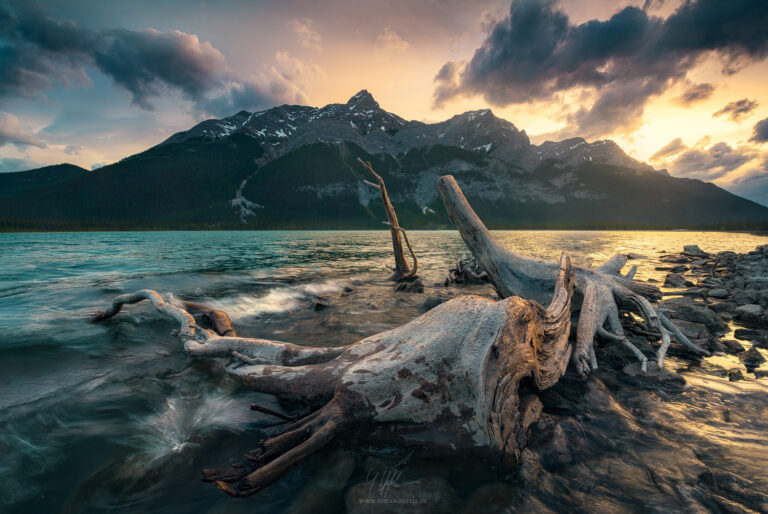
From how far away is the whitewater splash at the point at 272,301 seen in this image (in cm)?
1025

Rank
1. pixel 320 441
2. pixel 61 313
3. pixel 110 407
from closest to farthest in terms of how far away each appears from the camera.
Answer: pixel 320 441, pixel 110 407, pixel 61 313

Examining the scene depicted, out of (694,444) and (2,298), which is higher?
(694,444)

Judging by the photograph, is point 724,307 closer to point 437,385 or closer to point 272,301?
point 437,385

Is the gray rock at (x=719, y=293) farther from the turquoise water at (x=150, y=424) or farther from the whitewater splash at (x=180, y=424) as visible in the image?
the whitewater splash at (x=180, y=424)

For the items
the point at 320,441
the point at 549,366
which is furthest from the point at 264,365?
the point at 549,366

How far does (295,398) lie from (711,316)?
10.1 metres

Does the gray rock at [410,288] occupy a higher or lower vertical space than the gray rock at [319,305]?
higher

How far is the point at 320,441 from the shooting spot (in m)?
2.72

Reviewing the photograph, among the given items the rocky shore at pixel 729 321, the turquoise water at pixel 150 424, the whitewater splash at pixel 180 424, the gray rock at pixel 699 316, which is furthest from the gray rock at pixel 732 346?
the whitewater splash at pixel 180 424

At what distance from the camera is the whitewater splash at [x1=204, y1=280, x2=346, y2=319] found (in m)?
10.2

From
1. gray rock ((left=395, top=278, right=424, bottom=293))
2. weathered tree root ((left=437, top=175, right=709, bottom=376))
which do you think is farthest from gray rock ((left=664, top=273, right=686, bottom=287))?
gray rock ((left=395, top=278, right=424, bottom=293))

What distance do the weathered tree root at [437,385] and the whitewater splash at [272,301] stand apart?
6.86 meters

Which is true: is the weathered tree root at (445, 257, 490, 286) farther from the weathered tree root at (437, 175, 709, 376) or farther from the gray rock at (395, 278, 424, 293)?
the weathered tree root at (437, 175, 709, 376)

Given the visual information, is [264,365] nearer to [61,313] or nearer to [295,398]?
[295,398]
